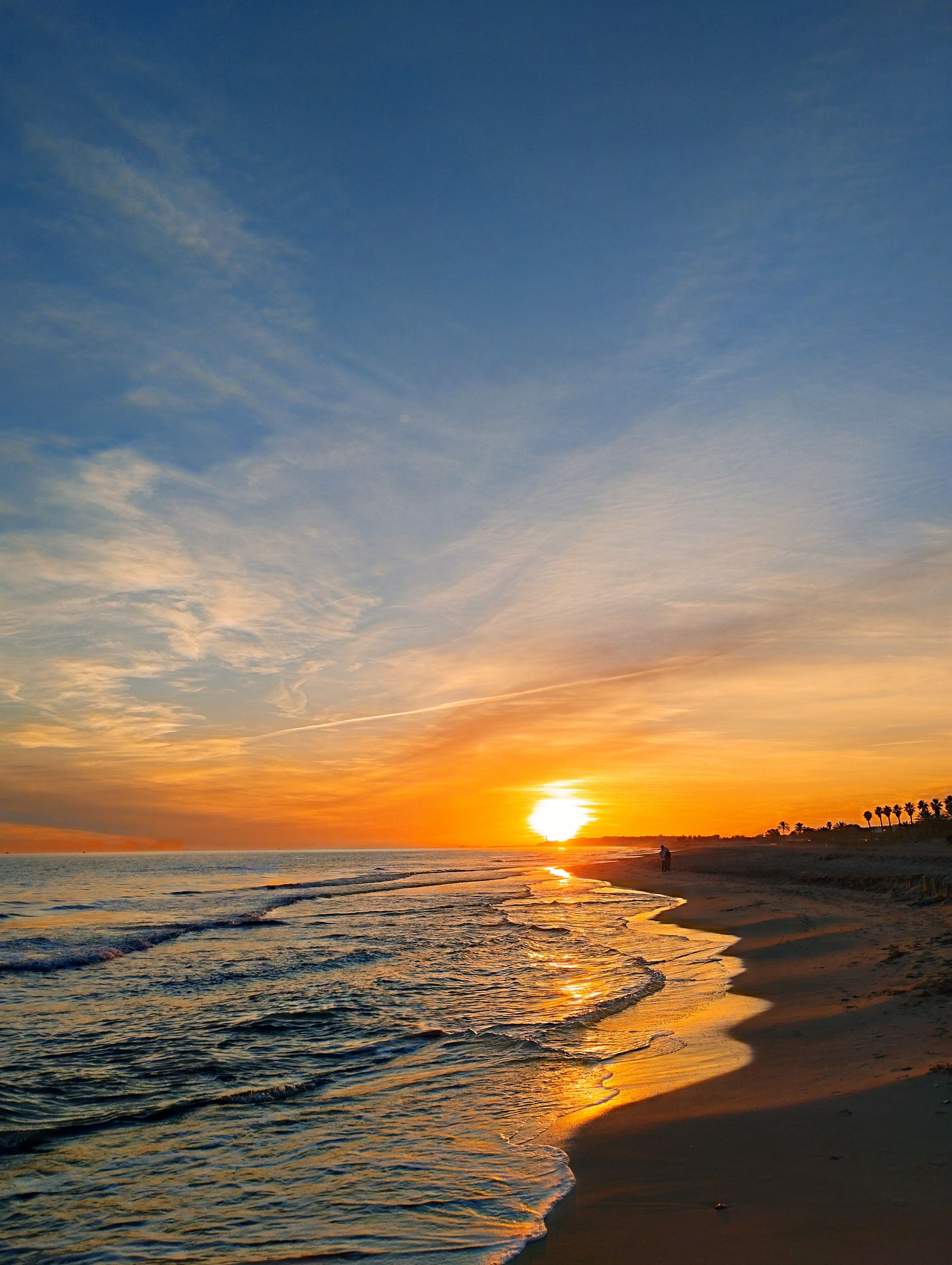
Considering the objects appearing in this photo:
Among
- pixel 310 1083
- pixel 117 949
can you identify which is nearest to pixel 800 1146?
pixel 310 1083

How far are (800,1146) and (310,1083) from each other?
775 cm

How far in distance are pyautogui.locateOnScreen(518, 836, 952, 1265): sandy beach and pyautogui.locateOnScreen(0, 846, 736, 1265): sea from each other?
719 mm

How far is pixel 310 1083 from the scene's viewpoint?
12.1m

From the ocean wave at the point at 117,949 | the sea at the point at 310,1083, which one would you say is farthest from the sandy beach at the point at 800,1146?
the ocean wave at the point at 117,949

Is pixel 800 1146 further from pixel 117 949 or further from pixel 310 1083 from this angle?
pixel 117 949

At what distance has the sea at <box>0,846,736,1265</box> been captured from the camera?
7301 mm

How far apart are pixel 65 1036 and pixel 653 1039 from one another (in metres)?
12.1

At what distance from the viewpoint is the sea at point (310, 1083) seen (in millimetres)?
7301

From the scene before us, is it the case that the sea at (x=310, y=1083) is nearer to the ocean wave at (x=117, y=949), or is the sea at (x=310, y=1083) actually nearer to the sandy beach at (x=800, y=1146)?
the ocean wave at (x=117, y=949)

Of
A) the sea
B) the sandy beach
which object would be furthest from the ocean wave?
the sandy beach

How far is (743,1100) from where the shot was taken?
9.71m

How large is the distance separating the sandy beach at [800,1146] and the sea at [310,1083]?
72 centimetres

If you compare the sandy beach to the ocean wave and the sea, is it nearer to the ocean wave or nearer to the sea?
the sea

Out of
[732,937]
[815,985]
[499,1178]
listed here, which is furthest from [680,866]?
[499,1178]
